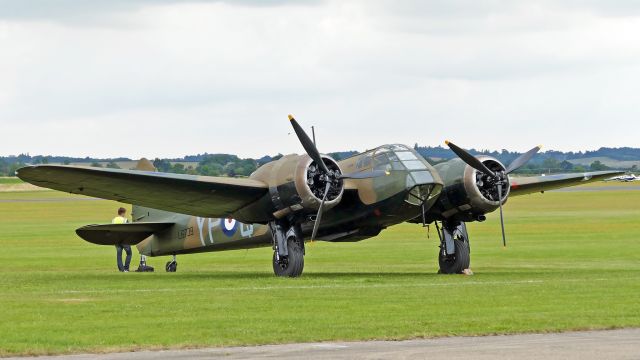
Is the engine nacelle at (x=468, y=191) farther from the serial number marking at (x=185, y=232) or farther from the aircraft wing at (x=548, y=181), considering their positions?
the serial number marking at (x=185, y=232)

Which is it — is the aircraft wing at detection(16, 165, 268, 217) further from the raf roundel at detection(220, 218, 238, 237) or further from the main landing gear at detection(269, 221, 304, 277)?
the raf roundel at detection(220, 218, 238, 237)

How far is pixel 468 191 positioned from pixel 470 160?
2.60 ft

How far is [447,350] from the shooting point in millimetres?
15430

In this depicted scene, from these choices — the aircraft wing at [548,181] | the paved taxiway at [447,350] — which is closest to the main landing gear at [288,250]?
the aircraft wing at [548,181]

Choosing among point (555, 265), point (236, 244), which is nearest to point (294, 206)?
point (236, 244)

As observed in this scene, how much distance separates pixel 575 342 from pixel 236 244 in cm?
1898

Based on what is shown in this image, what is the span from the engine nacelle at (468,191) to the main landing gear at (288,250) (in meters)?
3.77

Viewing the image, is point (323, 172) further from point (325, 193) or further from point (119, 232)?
point (119, 232)

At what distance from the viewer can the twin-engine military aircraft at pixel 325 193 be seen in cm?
2881

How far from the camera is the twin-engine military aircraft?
28812mm

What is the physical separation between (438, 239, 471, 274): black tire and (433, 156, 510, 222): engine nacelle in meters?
0.88

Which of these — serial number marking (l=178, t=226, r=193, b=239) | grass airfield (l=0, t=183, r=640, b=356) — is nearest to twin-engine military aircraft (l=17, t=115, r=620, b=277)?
grass airfield (l=0, t=183, r=640, b=356)

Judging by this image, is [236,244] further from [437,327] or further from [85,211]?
[85,211]

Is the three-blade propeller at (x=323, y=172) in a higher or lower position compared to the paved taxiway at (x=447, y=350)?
higher
